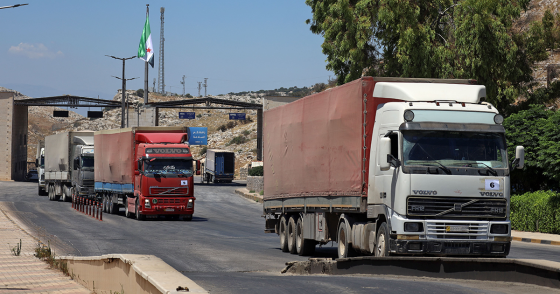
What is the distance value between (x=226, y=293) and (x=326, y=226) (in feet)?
24.5

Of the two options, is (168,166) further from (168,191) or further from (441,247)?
(441,247)

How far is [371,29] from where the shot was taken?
38.7m

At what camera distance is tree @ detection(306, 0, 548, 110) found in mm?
35406

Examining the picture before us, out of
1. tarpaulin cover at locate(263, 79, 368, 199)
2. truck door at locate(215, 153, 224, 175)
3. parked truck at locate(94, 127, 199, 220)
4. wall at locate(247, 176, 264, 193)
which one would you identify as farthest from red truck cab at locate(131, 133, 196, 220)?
truck door at locate(215, 153, 224, 175)

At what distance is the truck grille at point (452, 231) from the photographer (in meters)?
13.5

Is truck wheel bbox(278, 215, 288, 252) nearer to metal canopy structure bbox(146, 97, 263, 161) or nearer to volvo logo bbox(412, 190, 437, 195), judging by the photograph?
volvo logo bbox(412, 190, 437, 195)

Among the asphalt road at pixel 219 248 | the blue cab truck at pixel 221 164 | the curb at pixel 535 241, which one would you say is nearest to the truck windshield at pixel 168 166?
the asphalt road at pixel 219 248

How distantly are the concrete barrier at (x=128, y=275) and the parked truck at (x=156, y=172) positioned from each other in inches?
700

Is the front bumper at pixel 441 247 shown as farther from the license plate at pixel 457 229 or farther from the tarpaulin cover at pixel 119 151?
the tarpaulin cover at pixel 119 151

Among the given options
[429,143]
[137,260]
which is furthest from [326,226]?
[137,260]

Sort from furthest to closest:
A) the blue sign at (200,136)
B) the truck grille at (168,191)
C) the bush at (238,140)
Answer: the bush at (238,140), the blue sign at (200,136), the truck grille at (168,191)

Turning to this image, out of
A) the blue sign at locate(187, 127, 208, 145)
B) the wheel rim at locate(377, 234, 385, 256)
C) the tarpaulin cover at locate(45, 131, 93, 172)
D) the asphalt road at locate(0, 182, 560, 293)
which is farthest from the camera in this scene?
the blue sign at locate(187, 127, 208, 145)

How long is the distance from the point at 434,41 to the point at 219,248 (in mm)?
21486

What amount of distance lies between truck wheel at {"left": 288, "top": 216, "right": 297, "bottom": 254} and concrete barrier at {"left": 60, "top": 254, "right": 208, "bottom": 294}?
281 inches
